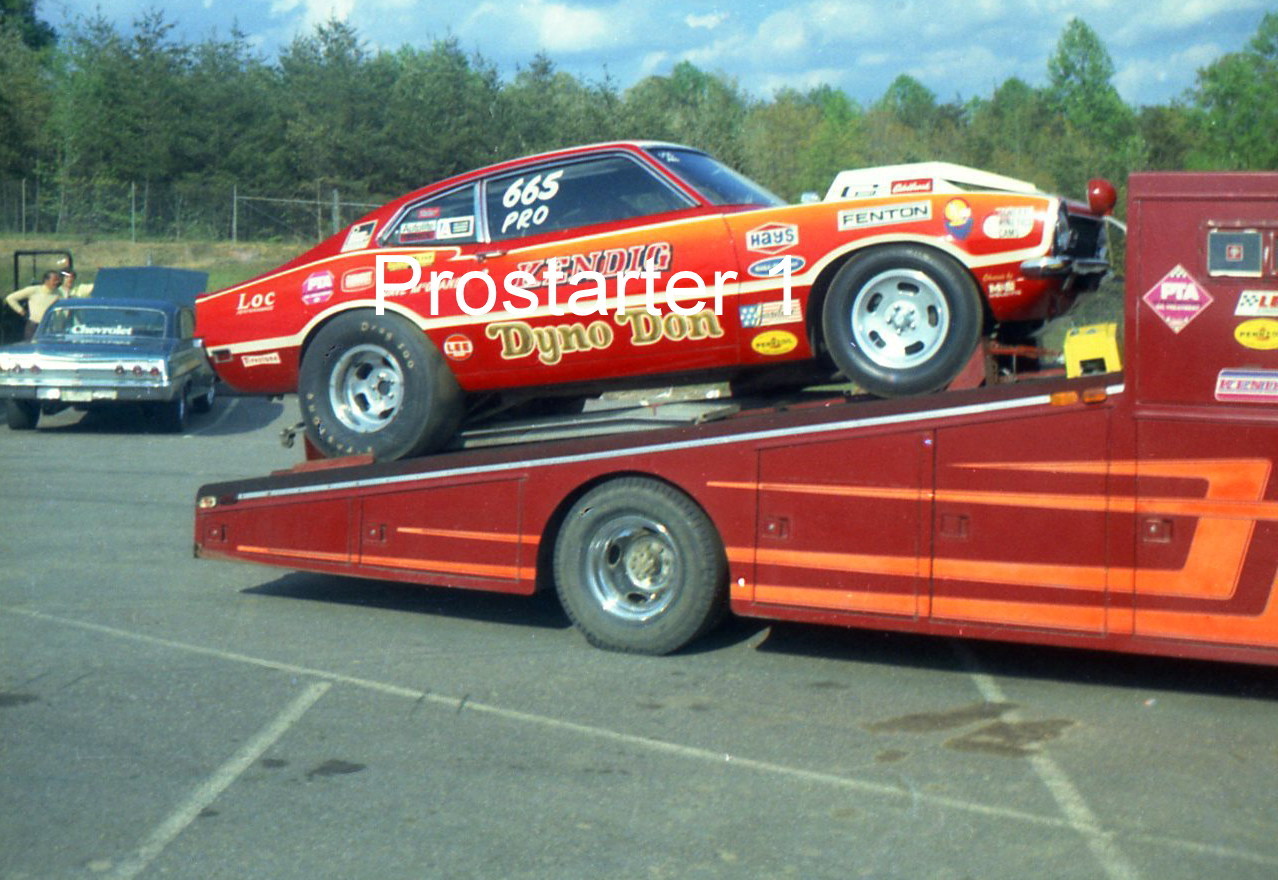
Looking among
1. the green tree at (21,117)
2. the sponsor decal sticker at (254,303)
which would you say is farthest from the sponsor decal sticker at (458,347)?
the green tree at (21,117)

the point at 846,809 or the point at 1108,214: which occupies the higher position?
the point at 1108,214

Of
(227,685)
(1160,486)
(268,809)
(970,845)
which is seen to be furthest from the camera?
(227,685)

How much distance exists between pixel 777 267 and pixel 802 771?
265cm

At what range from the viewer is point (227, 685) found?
21.5 feet

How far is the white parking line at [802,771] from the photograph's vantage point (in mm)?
4559

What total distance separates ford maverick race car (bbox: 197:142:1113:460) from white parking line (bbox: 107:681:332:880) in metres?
2.00

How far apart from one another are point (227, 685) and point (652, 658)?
202 cm

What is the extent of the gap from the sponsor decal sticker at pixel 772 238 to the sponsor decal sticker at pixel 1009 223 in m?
0.92

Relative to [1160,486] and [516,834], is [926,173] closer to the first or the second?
[1160,486]

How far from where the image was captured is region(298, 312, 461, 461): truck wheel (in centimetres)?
779

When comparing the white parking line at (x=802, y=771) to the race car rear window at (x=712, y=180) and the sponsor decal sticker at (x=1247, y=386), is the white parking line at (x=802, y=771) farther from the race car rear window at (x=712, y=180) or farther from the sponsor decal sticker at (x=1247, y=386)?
the race car rear window at (x=712, y=180)

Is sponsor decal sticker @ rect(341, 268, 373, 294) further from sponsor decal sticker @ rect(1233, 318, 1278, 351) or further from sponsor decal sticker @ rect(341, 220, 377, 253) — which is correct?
sponsor decal sticker @ rect(1233, 318, 1278, 351)

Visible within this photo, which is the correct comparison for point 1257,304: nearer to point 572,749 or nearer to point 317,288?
point 572,749

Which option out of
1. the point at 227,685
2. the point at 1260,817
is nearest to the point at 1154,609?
the point at 1260,817
